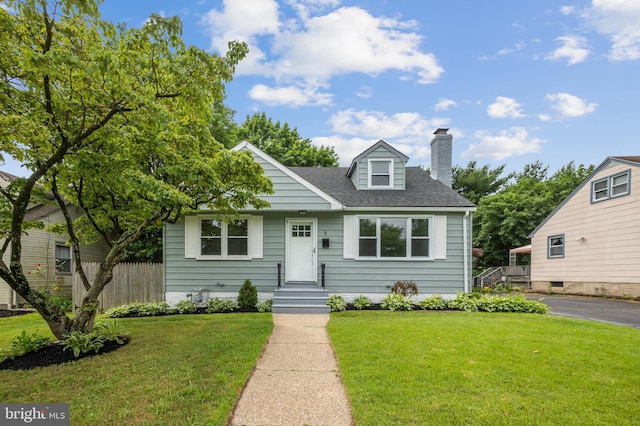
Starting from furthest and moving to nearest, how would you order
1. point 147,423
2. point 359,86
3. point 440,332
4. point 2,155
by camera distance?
point 359,86 → point 440,332 → point 2,155 → point 147,423

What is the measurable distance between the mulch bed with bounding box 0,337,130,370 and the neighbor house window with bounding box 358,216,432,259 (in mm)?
7056

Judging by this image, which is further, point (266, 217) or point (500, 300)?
point (266, 217)

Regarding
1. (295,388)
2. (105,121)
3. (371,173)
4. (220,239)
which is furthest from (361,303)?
(105,121)

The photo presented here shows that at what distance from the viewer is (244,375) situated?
411 centimetres

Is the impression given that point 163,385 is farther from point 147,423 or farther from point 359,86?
point 359,86

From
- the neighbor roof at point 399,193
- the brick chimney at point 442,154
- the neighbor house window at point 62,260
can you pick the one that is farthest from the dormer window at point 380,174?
the neighbor house window at point 62,260

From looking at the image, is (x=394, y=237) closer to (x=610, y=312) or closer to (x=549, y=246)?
(x=610, y=312)

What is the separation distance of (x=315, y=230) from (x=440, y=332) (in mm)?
5072

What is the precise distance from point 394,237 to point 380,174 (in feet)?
7.71

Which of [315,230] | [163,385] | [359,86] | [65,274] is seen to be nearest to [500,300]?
[315,230]

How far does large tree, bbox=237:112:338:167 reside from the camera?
2261 centimetres

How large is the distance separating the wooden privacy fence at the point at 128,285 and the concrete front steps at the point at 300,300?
12.5 feet

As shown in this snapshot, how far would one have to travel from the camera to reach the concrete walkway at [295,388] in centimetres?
316

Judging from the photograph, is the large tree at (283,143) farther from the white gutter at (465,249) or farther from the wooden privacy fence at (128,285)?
the white gutter at (465,249)
